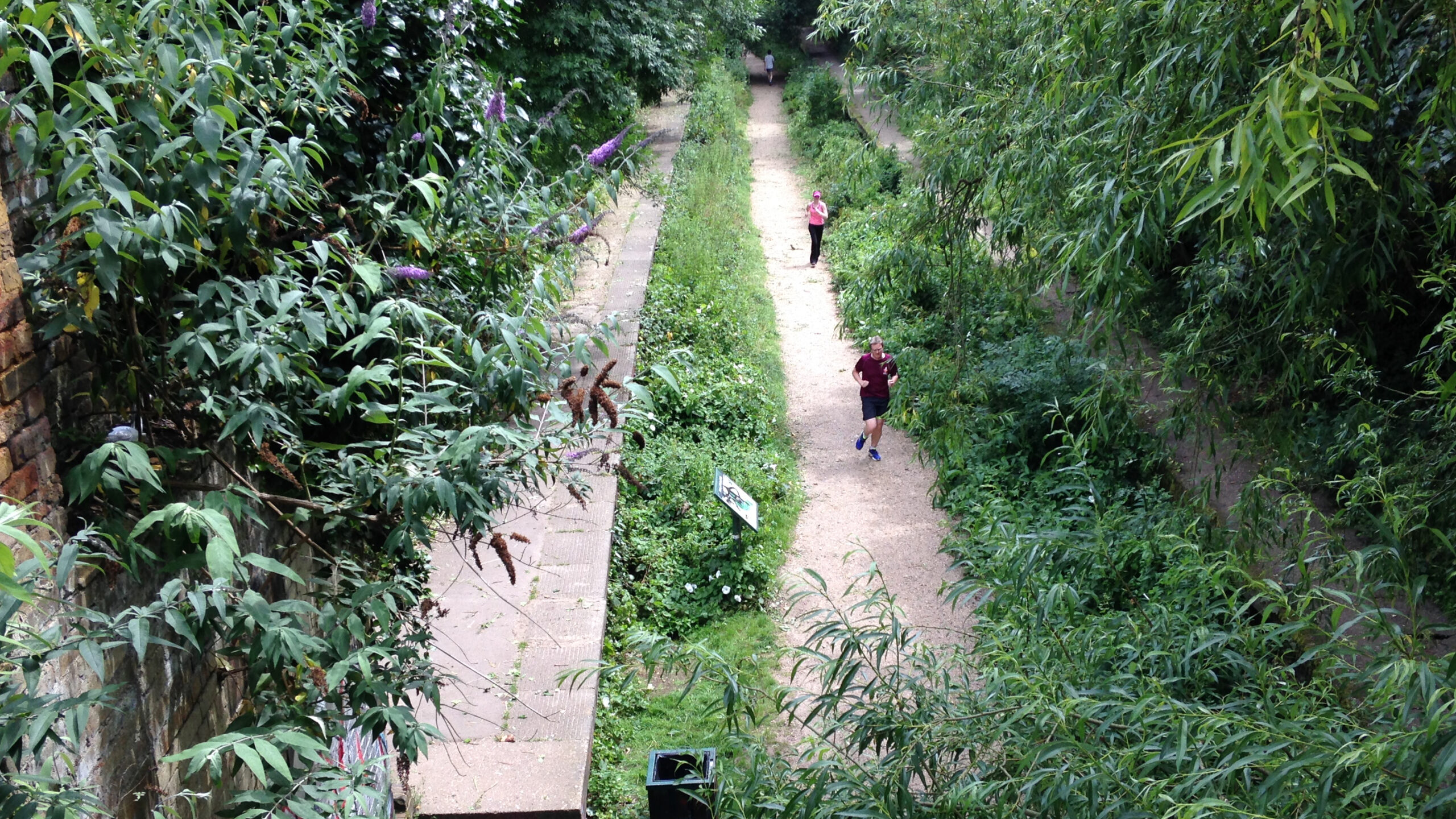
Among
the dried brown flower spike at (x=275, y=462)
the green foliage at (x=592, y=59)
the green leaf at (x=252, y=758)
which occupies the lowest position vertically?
the green leaf at (x=252, y=758)

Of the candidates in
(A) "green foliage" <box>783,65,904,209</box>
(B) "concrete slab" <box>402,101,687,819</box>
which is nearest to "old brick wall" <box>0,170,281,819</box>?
(B) "concrete slab" <box>402,101,687,819</box>

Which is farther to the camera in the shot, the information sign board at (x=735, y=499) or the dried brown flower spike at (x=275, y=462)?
the information sign board at (x=735, y=499)

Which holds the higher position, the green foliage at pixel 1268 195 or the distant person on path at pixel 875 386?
the green foliage at pixel 1268 195

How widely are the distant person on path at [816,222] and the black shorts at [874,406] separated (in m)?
6.63

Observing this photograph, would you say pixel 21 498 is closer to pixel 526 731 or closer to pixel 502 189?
pixel 502 189

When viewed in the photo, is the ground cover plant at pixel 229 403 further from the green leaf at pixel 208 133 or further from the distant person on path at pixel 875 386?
the distant person on path at pixel 875 386

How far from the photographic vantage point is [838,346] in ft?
43.7

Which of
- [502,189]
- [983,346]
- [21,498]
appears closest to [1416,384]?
[983,346]

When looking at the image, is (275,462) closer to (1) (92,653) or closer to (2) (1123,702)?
(1) (92,653)

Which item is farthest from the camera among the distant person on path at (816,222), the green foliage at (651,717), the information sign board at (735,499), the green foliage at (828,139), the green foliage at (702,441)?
the green foliage at (828,139)

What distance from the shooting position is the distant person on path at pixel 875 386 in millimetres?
9898

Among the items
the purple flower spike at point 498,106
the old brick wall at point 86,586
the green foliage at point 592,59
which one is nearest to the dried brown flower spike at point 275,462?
the old brick wall at point 86,586

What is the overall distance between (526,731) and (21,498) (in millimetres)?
3561

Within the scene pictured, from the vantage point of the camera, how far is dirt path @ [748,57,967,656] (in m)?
7.87
